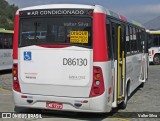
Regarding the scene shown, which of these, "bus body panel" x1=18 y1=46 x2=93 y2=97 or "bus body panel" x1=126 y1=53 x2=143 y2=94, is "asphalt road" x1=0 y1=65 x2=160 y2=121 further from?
"bus body panel" x1=18 y1=46 x2=93 y2=97

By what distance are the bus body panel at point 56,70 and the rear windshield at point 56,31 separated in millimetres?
186

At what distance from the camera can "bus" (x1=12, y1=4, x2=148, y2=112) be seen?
28.4 ft

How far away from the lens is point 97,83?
28.4 feet

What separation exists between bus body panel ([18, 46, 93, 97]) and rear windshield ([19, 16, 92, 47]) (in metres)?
0.19

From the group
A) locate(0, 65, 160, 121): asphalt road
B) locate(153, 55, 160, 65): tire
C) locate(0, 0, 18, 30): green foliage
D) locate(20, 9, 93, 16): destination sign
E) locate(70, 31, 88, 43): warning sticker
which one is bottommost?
locate(0, 65, 160, 121): asphalt road

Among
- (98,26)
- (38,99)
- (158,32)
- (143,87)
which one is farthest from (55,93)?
(158,32)

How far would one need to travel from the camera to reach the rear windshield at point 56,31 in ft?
28.8

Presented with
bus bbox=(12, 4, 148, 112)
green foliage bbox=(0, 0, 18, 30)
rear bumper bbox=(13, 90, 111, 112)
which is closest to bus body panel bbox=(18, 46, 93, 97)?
bus bbox=(12, 4, 148, 112)

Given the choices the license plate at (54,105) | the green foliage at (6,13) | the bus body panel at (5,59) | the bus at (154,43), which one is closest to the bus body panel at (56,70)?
the license plate at (54,105)

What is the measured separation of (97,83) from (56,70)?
1033mm

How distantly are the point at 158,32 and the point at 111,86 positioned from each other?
2435 cm

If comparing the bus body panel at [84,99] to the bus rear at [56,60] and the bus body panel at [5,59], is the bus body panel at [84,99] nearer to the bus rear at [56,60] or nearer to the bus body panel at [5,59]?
the bus rear at [56,60]

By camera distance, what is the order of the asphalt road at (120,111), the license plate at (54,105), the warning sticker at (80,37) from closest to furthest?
1. the warning sticker at (80,37)
2. the license plate at (54,105)
3. the asphalt road at (120,111)

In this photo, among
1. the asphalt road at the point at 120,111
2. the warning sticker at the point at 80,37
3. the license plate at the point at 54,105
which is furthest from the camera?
the asphalt road at the point at 120,111
